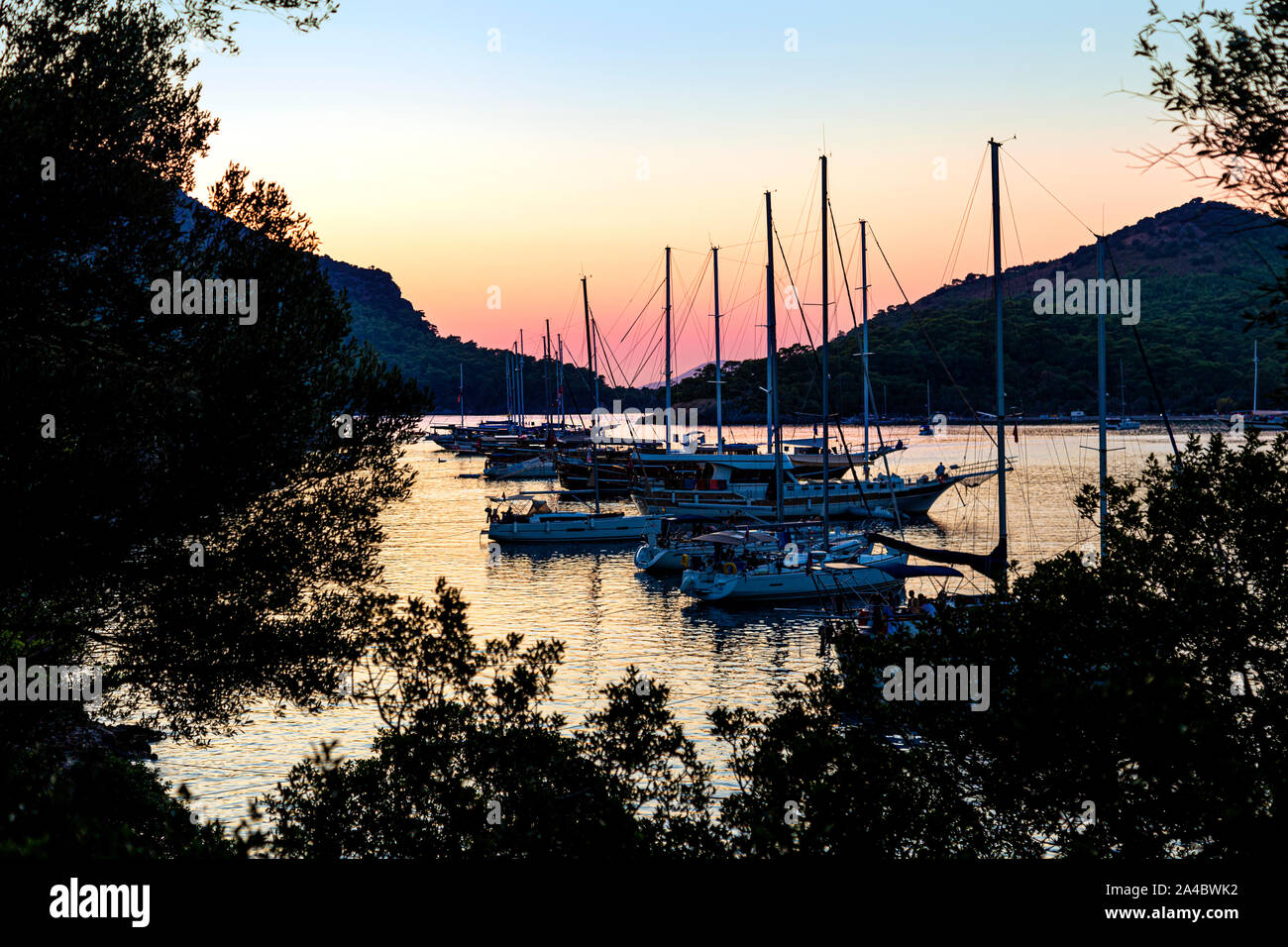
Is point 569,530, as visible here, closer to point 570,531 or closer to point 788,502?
point 570,531

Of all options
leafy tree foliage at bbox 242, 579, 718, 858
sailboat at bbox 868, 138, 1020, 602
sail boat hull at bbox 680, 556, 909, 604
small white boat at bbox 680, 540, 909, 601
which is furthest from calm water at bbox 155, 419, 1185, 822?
leafy tree foliage at bbox 242, 579, 718, 858

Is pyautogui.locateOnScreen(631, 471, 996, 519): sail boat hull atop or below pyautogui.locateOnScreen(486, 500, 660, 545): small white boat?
atop

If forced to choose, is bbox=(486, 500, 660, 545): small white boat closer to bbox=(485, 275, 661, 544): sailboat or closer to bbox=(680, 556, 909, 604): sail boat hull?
bbox=(485, 275, 661, 544): sailboat

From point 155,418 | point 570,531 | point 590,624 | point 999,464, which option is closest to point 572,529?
point 570,531

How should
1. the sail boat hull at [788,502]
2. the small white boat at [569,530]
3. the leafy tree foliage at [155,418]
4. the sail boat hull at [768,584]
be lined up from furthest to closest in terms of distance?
1. the sail boat hull at [788,502]
2. the small white boat at [569,530]
3. the sail boat hull at [768,584]
4. the leafy tree foliage at [155,418]

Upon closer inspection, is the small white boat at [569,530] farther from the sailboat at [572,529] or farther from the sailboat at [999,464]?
the sailboat at [999,464]

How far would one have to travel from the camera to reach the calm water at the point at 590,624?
2866cm

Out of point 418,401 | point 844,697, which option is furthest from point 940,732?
point 418,401

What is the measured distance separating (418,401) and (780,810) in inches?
451

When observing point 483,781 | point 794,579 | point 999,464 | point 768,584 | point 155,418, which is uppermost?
point 155,418

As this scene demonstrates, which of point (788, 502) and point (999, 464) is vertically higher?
point (999, 464)

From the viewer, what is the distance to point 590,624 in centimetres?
4588

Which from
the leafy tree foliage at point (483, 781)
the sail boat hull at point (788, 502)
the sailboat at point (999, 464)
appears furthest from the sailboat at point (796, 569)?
the leafy tree foliage at point (483, 781)

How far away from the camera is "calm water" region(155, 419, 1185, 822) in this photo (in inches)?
1128
